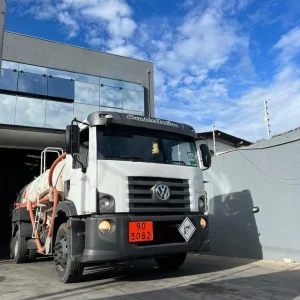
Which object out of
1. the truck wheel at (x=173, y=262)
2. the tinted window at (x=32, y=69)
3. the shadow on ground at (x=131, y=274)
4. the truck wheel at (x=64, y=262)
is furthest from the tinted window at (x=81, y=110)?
the truck wheel at (x=64, y=262)

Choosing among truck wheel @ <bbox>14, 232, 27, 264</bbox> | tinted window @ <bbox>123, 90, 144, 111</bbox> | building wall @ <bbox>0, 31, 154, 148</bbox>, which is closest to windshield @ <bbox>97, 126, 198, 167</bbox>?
truck wheel @ <bbox>14, 232, 27, 264</bbox>

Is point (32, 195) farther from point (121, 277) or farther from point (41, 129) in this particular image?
point (41, 129)

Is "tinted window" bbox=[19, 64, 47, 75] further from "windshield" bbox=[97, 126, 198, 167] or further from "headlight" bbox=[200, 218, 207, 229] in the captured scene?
"headlight" bbox=[200, 218, 207, 229]

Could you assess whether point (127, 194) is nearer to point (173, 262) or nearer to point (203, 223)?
point (203, 223)

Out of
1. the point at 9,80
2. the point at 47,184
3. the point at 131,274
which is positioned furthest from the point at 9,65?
the point at 131,274

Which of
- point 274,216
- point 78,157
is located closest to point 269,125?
point 274,216

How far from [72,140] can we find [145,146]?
1.34 meters

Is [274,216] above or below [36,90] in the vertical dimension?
below

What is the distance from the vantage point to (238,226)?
31.9ft

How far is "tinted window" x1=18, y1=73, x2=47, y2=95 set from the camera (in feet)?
52.9

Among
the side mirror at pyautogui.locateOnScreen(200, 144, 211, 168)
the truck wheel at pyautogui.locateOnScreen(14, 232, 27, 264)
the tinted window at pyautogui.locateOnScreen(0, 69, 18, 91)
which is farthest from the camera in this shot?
the tinted window at pyautogui.locateOnScreen(0, 69, 18, 91)

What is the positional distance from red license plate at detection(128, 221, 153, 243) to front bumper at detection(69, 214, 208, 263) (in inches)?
2.6

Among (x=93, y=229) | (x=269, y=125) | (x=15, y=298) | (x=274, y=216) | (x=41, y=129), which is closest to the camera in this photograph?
(x=15, y=298)

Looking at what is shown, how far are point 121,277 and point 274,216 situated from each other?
3.98 metres
